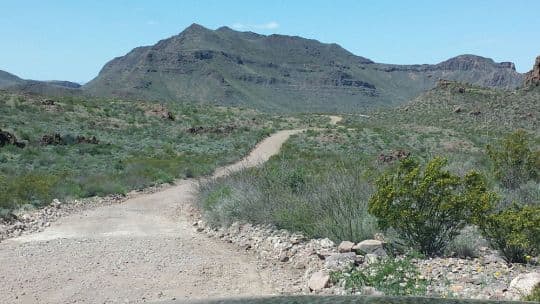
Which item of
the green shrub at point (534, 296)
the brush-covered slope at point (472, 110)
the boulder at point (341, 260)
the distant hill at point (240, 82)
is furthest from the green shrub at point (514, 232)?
the distant hill at point (240, 82)

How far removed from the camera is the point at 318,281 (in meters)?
8.05

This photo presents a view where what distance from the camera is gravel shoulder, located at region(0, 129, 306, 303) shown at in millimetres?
8328

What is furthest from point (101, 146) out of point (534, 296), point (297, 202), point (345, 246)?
point (534, 296)

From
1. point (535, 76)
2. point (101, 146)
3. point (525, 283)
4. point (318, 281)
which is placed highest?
point (535, 76)

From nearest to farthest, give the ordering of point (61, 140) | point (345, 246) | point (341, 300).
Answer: point (341, 300)
point (345, 246)
point (61, 140)

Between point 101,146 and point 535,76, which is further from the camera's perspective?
point 535,76

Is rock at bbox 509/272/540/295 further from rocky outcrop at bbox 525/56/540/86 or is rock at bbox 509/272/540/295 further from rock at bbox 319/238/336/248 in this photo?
rocky outcrop at bbox 525/56/540/86

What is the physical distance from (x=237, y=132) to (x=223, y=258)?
122ft

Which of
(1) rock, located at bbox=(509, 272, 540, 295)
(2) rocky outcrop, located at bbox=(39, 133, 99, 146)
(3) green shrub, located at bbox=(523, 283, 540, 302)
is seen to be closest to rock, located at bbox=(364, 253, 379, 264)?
(1) rock, located at bbox=(509, 272, 540, 295)

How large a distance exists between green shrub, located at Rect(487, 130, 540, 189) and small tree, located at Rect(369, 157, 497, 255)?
21.7ft

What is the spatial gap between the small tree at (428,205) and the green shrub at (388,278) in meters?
0.93

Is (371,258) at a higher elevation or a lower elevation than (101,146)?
higher

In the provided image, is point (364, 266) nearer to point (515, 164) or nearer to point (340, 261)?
point (340, 261)

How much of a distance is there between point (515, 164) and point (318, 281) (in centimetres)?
925
